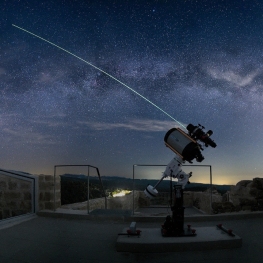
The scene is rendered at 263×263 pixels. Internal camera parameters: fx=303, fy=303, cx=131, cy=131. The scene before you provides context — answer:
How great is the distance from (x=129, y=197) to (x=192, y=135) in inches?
587

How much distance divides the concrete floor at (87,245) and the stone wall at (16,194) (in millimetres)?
1571

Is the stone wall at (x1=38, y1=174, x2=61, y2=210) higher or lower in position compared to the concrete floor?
higher

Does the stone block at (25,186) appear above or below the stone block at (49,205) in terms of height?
above

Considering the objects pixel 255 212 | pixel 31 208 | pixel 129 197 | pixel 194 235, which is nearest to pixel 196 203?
pixel 129 197

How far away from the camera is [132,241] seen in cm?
500

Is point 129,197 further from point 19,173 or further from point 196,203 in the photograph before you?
point 19,173

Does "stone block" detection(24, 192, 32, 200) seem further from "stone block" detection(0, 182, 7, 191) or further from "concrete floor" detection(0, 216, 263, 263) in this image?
"concrete floor" detection(0, 216, 263, 263)

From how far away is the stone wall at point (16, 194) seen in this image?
29.8 feet

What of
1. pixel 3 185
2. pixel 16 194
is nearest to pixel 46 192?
pixel 16 194

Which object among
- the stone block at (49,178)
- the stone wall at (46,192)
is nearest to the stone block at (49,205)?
the stone wall at (46,192)

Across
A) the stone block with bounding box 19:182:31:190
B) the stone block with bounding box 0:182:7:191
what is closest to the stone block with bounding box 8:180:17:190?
the stone block with bounding box 0:182:7:191

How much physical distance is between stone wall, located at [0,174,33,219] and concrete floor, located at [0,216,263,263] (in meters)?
1.57

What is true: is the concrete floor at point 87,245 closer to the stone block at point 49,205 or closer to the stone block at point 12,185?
the stone block at point 49,205

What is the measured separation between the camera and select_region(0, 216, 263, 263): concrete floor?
456 centimetres
